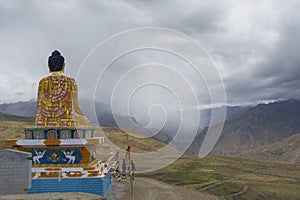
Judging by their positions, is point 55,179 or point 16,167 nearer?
point 16,167

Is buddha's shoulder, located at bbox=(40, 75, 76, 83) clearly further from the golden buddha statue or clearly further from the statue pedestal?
the statue pedestal

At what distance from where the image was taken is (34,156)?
17781mm

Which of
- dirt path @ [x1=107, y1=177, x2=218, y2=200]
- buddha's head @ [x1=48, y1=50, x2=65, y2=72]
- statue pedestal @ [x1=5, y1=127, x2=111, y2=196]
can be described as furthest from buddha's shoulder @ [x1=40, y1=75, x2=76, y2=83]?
dirt path @ [x1=107, y1=177, x2=218, y2=200]

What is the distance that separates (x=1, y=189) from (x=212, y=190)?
823 inches

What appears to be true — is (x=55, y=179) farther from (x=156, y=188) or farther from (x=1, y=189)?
(x=156, y=188)

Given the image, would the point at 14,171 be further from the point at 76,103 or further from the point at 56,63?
the point at 56,63

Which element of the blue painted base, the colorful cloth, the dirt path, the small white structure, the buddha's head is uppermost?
the buddha's head

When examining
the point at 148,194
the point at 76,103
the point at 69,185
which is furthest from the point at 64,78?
the point at 148,194

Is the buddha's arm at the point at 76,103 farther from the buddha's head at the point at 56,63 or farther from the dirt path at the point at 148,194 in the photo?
the dirt path at the point at 148,194

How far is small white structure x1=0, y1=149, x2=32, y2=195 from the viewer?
15325 millimetres

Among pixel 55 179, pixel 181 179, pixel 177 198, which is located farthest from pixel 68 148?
pixel 181 179

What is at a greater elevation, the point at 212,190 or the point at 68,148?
the point at 68,148

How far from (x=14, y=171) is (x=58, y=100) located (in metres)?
5.39

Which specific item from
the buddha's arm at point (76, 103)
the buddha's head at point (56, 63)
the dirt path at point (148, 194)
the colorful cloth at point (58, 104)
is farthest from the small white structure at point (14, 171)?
the buddha's head at point (56, 63)
